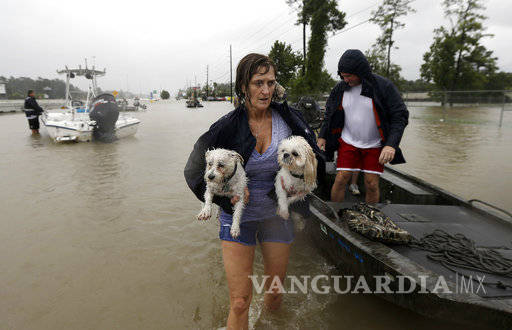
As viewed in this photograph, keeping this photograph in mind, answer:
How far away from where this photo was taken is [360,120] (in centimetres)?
361

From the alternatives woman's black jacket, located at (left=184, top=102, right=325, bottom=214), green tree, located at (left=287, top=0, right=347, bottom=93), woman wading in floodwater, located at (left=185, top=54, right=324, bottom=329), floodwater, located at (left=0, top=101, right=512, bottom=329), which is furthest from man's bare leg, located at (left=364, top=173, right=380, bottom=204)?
green tree, located at (left=287, top=0, right=347, bottom=93)

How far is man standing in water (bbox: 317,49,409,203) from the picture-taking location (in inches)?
135

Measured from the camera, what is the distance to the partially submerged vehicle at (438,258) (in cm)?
206

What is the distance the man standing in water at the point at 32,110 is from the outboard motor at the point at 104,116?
523cm

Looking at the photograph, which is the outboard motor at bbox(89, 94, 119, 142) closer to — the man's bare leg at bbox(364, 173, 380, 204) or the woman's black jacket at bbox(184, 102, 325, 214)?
the man's bare leg at bbox(364, 173, 380, 204)

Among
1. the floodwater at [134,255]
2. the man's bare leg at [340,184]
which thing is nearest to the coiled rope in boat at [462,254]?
the floodwater at [134,255]

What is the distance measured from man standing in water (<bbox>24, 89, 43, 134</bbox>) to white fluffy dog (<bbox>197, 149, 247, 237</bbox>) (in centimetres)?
1907

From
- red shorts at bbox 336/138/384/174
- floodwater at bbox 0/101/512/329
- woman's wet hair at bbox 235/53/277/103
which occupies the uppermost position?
woman's wet hair at bbox 235/53/277/103

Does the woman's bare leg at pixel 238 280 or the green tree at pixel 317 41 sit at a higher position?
the green tree at pixel 317 41

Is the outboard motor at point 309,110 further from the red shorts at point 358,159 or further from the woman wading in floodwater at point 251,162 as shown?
the woman wading in floodwater at point 251,162

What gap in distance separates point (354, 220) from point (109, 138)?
1403 cm

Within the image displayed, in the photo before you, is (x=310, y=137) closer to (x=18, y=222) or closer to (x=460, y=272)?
(x=460, y=272)

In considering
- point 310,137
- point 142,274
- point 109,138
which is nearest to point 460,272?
point 310,137

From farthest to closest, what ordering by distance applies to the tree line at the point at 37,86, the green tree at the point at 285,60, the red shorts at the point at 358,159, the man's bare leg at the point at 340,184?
1. the tree line at the point at 37,86
2. the green tree at the point at 285,60
3. the man's bare leg at the point at 340,184
4. the red shorts at the point at 358,159
